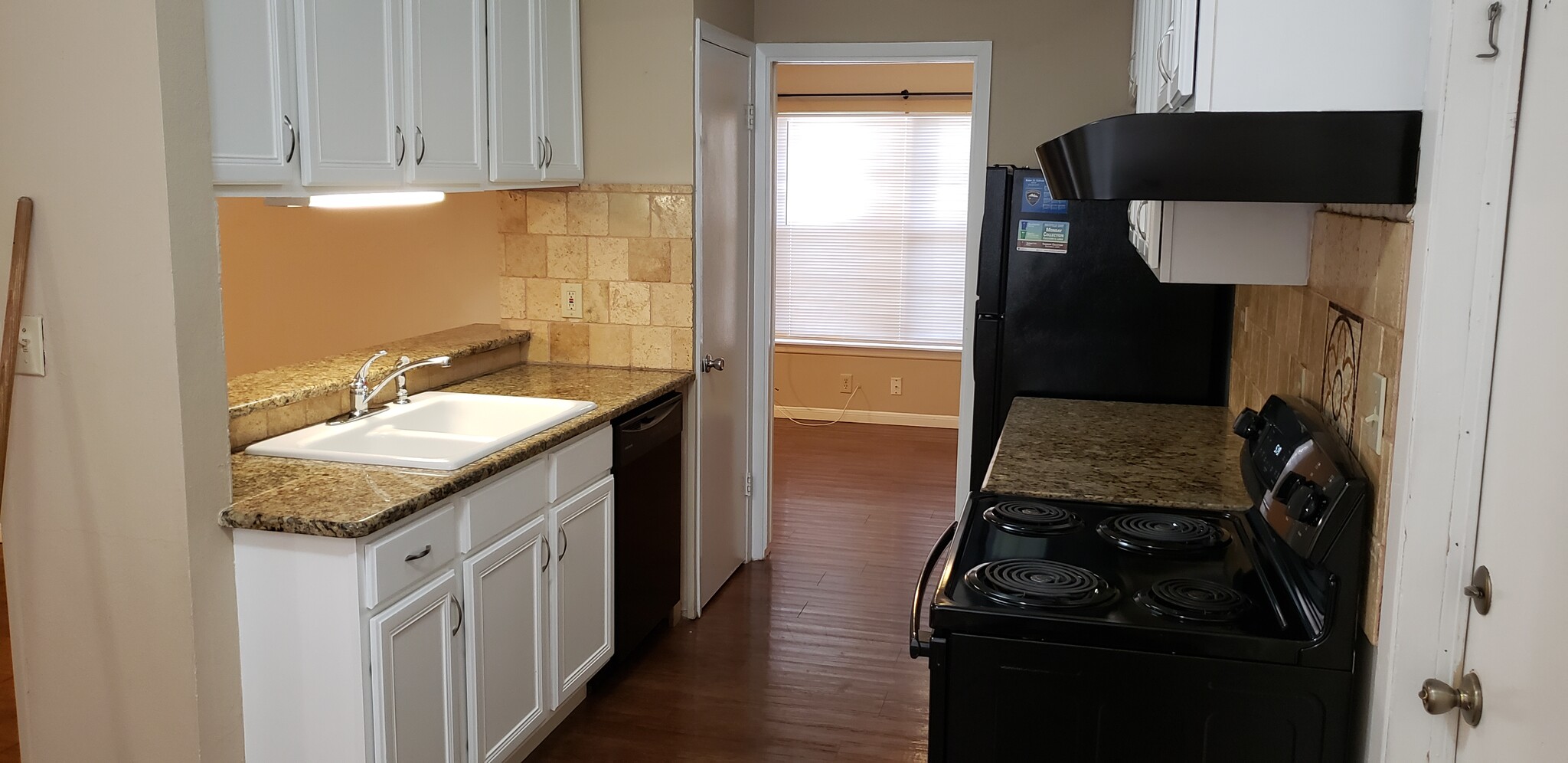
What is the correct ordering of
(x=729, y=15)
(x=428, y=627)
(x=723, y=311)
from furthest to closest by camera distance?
(x=723, y=311) < (x=729, y=15) < (x=428, y=627)

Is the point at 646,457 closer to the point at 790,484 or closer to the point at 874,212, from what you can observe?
the point at 790,484

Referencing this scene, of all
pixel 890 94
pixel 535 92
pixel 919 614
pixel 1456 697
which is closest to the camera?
pixel 1456 697

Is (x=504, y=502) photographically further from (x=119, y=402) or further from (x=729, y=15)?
(x=729, y=15)

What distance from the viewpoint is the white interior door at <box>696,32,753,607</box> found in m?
4.02

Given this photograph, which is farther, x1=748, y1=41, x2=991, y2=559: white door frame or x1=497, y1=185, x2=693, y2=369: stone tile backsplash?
x1=748, y1=41, x2=991, y2=559: white door frame

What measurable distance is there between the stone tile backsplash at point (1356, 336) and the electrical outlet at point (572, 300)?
220cm

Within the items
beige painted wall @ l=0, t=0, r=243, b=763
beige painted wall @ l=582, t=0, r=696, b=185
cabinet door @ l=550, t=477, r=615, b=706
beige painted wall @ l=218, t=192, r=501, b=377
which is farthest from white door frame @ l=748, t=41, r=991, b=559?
beige painted wall @ l=0, t=0, r=243, b=763

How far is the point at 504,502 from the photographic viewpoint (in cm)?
282

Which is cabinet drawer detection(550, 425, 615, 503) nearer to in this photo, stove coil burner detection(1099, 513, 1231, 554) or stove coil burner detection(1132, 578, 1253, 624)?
stove coil burner detection(1099, 513, 1231, 554)

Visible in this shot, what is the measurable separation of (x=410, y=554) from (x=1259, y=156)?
174 centimetres

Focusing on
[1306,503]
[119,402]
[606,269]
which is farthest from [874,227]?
[1306,503]

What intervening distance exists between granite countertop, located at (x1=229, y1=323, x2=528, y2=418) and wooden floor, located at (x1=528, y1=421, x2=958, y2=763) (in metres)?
1.10

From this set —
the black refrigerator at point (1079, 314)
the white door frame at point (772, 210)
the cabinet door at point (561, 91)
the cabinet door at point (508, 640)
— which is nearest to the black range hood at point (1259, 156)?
the cabinet door at point (508, 640)

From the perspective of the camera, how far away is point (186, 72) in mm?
2133
